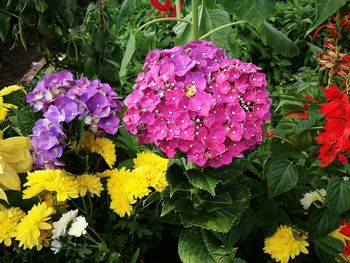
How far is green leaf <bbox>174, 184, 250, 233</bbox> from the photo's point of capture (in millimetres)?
1439

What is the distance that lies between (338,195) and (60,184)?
0.77 metres

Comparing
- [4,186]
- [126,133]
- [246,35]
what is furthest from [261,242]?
[246,35]

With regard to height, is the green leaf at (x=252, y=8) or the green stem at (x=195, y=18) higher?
the green leaf at (x=252, y=8)

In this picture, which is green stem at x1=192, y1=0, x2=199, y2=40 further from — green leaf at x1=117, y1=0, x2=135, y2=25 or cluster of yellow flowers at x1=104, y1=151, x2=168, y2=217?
cluster of yellow flowers at x1=104, y1=151, x2=168, y2=217

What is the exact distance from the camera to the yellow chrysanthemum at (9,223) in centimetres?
151

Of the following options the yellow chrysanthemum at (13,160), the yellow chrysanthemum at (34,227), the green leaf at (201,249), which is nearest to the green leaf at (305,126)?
the green leaf at (201,249)

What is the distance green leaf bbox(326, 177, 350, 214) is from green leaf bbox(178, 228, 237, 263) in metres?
0.30

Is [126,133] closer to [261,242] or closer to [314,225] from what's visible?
[261,242]

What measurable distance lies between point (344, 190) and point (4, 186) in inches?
38.6

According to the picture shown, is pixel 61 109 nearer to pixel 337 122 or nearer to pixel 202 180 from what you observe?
pixel 202 180

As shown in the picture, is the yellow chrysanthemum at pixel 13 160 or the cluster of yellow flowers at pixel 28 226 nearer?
the cluster of yellow flowers at pixel 28 226

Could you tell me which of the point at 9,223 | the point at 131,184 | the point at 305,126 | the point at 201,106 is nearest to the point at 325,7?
the point at 201,106

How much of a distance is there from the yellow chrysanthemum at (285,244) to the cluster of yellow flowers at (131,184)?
37 centimetres

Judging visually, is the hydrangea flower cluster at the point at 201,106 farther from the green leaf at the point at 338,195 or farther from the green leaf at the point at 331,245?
the green leaf at the point at 331,245
